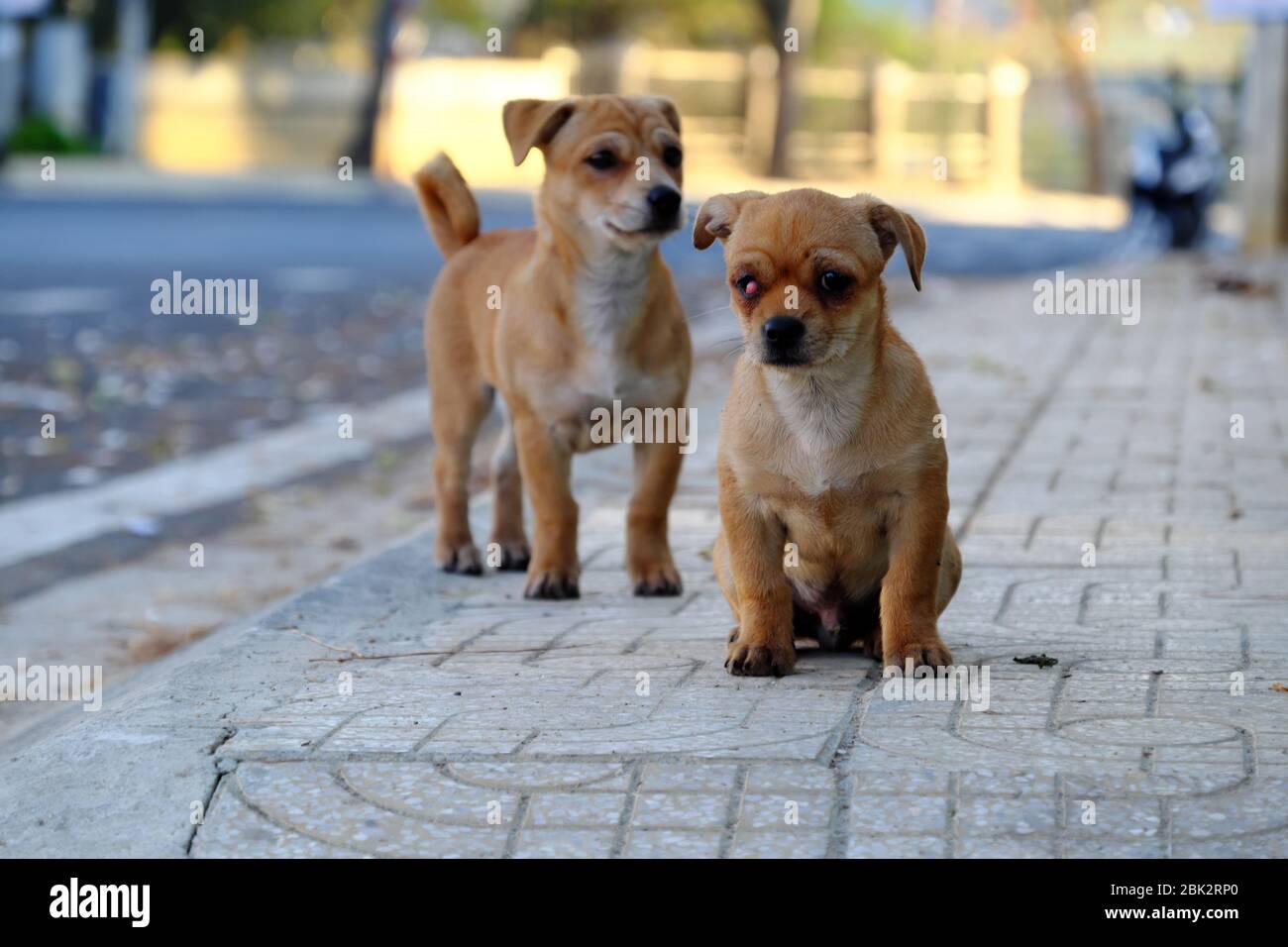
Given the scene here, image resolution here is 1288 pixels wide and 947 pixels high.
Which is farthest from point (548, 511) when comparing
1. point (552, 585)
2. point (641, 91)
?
point (641, 91)

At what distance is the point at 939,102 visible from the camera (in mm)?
39031

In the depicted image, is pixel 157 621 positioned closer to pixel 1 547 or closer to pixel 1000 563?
pixel 1 547

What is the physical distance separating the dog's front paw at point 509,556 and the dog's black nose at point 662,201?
1.32 meters

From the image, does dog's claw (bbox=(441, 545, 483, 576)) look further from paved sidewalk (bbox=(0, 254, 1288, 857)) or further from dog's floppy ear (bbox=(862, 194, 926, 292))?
dog's floppy ear (bbox=(862, 194, 926, 292))

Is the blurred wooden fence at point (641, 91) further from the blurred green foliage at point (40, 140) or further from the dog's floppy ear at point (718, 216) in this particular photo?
the dog's floppy ear at point (718, 216)

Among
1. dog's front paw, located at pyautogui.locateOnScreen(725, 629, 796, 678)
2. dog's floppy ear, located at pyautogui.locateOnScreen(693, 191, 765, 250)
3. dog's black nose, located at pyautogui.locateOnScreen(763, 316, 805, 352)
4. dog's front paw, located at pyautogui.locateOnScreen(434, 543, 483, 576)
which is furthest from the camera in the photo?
dog's front paw, located at pyautogui.locateOnScreen(434, 543, 483, 576)

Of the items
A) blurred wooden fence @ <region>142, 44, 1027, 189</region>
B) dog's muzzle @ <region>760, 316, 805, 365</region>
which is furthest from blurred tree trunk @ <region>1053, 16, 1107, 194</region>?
dog's muzzle @ <region>760, 316, 805, 365</region>

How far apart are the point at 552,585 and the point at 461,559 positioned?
63cm

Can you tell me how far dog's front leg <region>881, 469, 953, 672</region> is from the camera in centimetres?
415

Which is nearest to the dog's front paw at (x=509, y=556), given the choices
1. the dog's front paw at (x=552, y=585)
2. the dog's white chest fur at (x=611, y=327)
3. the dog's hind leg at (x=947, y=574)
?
the dog's front paw at (x=552, y=585)

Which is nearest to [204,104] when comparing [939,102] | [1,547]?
[939,102]

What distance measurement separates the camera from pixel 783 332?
13.1 ft

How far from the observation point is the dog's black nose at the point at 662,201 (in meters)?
5.48

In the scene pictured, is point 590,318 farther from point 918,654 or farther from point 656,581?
point 918,654
